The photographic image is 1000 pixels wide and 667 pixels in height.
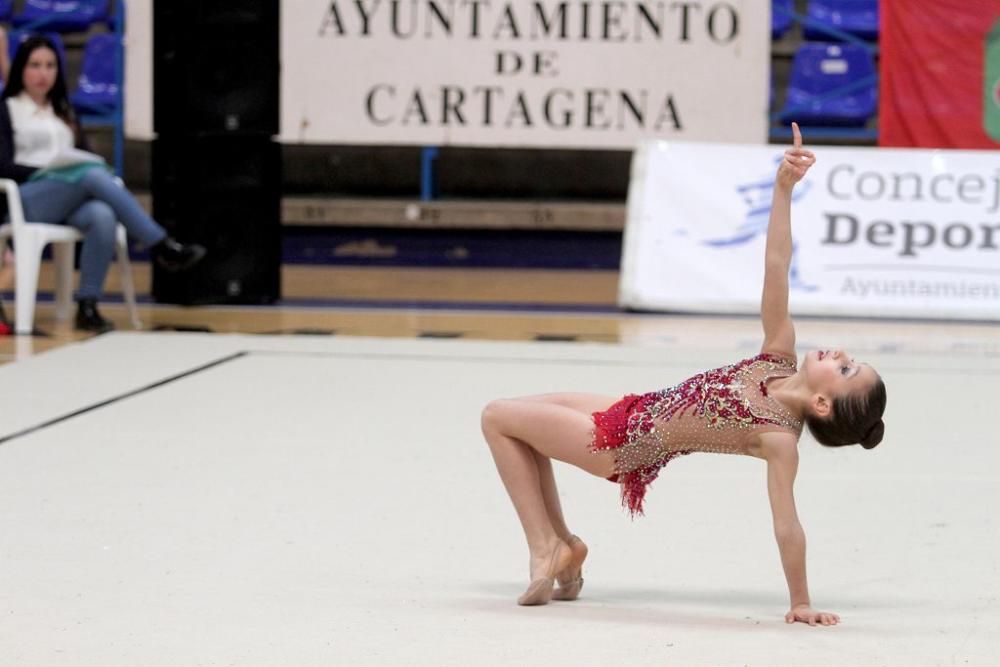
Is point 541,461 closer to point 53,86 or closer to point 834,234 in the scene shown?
point 53,86

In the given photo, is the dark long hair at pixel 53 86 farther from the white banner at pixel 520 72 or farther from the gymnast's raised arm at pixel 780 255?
the gymnast's raised arm at pixel 780 255

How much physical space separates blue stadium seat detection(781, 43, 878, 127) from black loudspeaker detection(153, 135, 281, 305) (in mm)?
4095

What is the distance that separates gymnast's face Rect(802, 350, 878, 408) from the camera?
2824mm

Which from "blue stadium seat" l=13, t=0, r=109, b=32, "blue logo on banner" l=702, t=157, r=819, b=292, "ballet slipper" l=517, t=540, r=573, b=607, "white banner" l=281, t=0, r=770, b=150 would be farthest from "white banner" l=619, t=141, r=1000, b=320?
"ballet slipper" l=517, t=540, r=573, b=607

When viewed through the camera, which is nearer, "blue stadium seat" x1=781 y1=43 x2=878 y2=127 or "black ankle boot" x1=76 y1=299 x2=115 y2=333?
"black ankle boot" x1=76 y1=299 x2=115 y2=333

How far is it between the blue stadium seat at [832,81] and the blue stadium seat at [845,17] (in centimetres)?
20

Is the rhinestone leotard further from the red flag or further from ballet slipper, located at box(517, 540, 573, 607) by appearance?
the red flag

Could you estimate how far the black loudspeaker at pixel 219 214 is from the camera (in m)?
8.30

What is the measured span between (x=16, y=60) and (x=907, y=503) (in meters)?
4.87

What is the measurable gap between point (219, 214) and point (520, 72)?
2.30 meters

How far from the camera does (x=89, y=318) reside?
714cm

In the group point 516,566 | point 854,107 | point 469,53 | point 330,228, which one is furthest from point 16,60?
point 854,107

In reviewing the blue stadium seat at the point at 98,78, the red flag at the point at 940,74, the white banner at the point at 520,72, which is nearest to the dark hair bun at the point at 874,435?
the red flag at the point at 940,74

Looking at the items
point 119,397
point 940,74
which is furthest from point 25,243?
point 940,74
